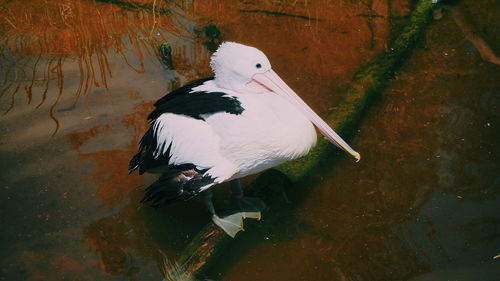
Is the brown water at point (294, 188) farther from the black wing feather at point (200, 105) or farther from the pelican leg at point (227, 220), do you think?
the black wing feather at point (200, 105)

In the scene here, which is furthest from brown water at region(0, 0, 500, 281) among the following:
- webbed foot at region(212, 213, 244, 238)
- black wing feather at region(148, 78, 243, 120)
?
black wing feather at region(148, 78, 243, 120)

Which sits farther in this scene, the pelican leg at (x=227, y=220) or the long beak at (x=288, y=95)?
the long beak at (x=288, y=95)

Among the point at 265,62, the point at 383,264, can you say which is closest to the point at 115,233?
the point at 265,62

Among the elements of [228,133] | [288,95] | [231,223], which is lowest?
[231,223]

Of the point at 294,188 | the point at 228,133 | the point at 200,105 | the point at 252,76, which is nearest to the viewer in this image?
the point at 228,133

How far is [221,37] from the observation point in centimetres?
442

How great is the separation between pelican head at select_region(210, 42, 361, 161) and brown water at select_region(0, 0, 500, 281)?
476mm

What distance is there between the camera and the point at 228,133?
9.15ft

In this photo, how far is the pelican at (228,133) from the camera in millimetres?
Answer: 2781

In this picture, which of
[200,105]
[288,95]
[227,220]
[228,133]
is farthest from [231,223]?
[288,95]

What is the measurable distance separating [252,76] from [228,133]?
415mm

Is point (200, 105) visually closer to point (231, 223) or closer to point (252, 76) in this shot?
point (252, 76)

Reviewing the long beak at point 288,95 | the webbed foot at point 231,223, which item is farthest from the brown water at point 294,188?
the long beak at point 288,95

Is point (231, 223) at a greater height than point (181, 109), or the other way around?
point (181, 109)
